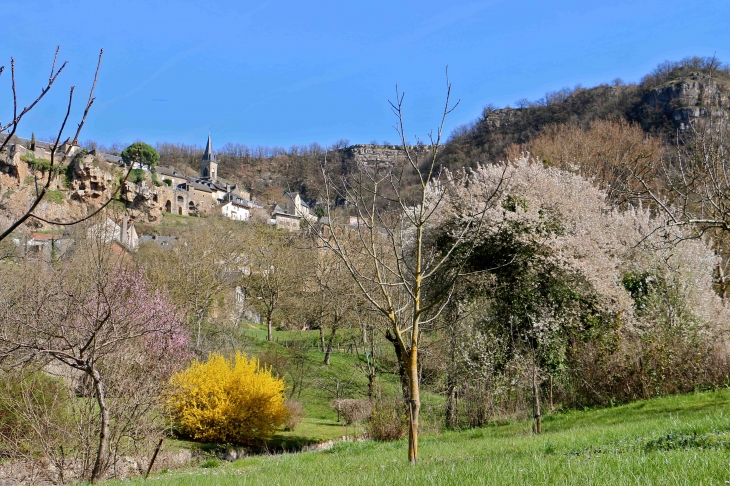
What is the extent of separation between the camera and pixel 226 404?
1537cm

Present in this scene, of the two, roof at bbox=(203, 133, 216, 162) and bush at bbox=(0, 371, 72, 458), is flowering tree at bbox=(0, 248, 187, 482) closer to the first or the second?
bush at bbox=(0, 371, 72, 458)

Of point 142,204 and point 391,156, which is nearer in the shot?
point 391,156

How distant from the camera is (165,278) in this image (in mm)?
26641

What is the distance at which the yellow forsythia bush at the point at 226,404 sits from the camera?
15.2 meters

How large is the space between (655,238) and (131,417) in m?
13.5

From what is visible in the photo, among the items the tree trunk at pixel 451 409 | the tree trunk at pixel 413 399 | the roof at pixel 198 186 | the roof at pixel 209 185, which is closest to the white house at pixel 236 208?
the roof at pixel 209 185

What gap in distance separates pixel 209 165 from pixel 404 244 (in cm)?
10849

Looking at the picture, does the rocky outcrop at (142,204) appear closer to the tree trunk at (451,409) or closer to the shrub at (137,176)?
the shrub at (137,176)

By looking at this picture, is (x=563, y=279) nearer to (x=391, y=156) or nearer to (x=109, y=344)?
(x=391, y=156)

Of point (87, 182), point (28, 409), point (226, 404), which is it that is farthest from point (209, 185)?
point (28, 409)

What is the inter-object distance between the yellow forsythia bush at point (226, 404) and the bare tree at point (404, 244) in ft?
14.1

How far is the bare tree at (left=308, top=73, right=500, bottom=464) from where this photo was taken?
6137 mm

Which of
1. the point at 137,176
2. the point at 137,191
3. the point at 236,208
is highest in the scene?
the point at 137,176

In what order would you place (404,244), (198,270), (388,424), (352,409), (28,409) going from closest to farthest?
1. (28,409)
2. (388,424)
3. (404,244)
4. (352,409)
5. (198,270)
